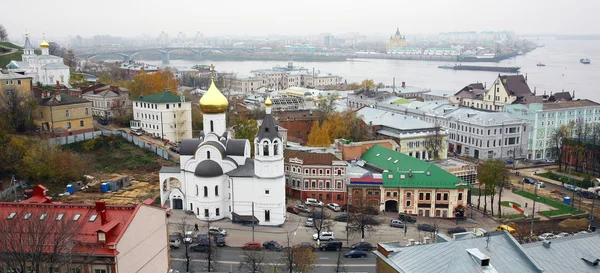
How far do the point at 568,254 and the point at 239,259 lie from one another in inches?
450

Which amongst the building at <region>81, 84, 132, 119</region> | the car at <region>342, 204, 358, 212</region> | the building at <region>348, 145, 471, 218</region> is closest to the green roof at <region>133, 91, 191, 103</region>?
the building at <region>81, 84, 132, 119</region>

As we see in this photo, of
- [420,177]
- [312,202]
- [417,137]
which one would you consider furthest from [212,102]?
[417,137]

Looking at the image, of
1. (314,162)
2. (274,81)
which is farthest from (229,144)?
(274,81)

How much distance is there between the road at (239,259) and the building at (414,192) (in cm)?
627

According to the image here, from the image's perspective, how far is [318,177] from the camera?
91.8 feet

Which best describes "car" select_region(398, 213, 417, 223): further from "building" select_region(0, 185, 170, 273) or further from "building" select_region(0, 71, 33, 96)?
"building" select_region(0, 71, 33, 96)

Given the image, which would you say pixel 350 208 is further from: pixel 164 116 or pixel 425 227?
pixel 164 116

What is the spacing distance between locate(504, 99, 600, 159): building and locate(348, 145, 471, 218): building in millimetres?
16493

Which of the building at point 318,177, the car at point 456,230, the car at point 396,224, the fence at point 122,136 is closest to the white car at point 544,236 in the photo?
the car at point 456,230

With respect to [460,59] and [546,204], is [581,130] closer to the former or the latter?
[546,204]

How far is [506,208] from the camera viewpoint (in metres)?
28.8

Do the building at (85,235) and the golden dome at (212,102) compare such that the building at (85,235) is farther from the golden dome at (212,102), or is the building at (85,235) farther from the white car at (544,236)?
the white car at (544,236)

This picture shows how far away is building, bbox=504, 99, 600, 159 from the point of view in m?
41.1

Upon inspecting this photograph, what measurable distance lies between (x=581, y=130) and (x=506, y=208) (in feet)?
49.0
